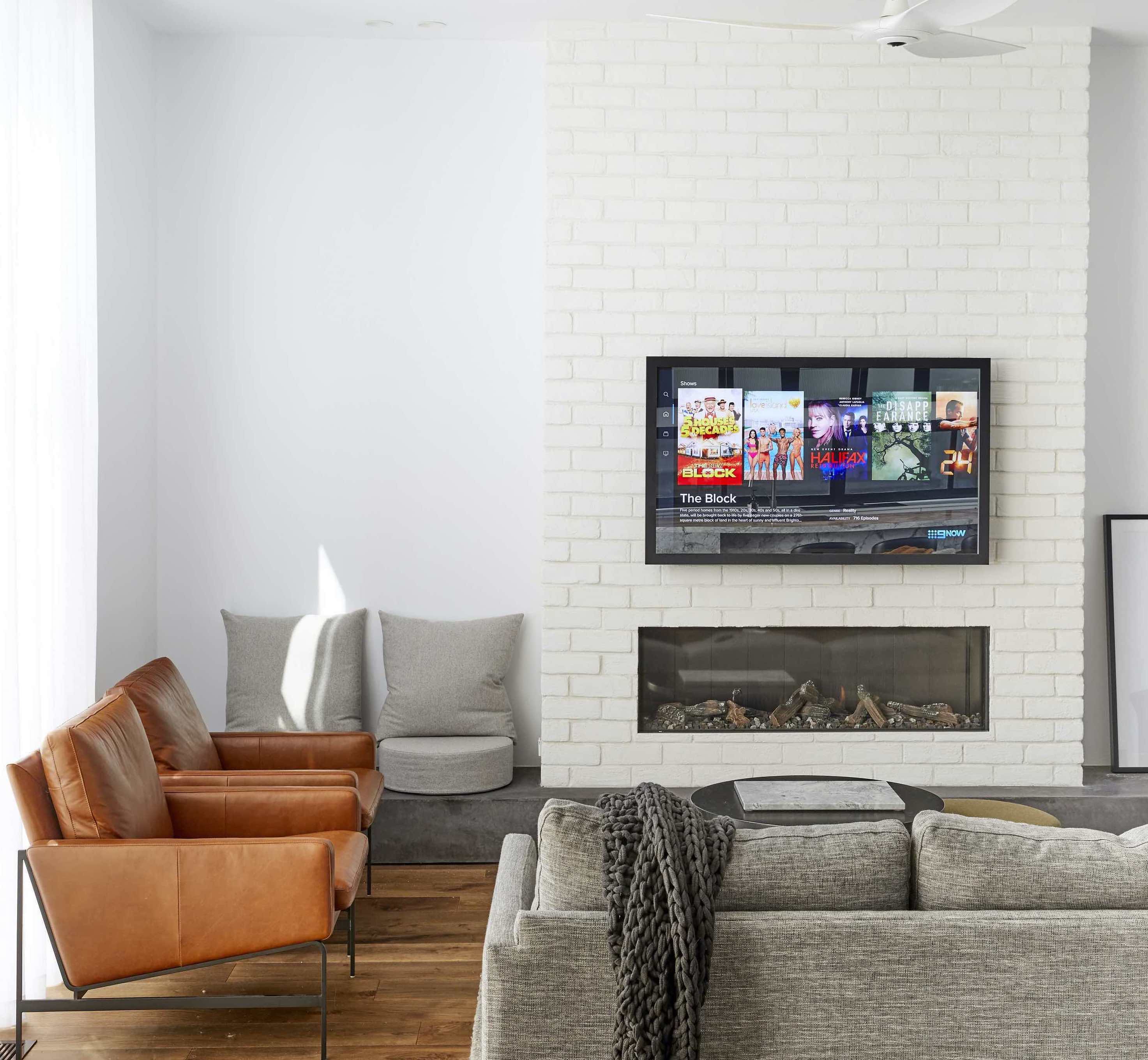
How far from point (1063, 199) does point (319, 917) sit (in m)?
3.70

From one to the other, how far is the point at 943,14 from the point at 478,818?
305 cm

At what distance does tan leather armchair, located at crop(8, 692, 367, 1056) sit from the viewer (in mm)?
2549

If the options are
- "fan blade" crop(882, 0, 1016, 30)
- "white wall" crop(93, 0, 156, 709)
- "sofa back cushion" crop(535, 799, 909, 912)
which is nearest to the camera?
"sofa back cushion" crop(535, 799, 909, 912)

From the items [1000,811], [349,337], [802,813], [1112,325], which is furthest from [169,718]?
[1112,325]

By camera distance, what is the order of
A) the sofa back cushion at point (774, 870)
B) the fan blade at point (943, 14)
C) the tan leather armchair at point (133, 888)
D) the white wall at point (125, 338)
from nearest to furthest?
the sofa back cushion at point (774, 870)
the fan blade at point (943, 14)
the tan leather armchair at point (133, 888)
the white wall at point (125, 338)

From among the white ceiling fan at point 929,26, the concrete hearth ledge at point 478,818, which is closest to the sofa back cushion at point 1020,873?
the white ceiling fan at point 929,26

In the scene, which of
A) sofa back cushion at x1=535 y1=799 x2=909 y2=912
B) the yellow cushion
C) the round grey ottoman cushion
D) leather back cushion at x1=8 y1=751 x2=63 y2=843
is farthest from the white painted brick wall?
sofa back cushion at x1=535 y1=799 x2=909 y2=912

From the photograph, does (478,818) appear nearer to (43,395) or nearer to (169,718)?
(169,718)

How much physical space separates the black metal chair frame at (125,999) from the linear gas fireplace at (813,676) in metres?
1.93

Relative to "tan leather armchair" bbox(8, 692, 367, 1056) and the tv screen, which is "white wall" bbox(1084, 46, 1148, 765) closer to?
the tv screen

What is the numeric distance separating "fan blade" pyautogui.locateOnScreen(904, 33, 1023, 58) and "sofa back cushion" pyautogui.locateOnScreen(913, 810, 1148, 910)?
6.34ft

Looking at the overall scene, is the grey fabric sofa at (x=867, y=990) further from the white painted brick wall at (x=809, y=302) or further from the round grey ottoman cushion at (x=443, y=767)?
the white painted brick wall at (x=809, y=302)

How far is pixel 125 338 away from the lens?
4.10 m

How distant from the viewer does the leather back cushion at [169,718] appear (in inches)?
130
